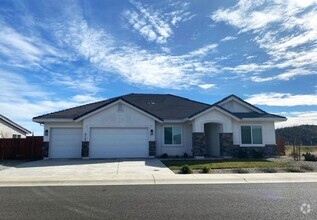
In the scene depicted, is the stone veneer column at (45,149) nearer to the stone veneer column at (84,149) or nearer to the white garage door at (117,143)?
the stone veneer column at (84,149)

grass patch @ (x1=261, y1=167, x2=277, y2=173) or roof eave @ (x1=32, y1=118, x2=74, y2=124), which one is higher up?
roof eave @ (x1=32, y1=118, x2=74, y2=124)

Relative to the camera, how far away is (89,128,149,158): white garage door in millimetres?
23547

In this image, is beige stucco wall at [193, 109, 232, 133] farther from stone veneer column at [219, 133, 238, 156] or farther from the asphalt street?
the asphalt street

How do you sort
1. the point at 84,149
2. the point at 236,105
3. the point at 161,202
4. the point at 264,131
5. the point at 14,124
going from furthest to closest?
the point at 14,124 < the point at 236,105 < the point at 264,131 < the point at 84,149 < the point at 161,202

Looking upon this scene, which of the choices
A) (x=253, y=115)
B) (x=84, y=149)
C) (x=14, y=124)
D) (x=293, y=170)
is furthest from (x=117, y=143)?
(x=14, y=124)

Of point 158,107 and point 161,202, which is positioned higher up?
point 158,107

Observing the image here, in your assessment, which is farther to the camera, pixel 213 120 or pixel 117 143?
pixel 213 120

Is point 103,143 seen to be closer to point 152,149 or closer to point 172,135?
point 152,149

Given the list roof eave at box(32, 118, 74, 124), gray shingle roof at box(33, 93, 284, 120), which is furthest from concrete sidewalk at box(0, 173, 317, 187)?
gray shingle roof at box(33, 93, 284, 120)

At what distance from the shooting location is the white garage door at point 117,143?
23.5 m

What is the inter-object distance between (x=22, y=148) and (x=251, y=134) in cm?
1838

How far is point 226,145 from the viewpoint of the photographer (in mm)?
23922

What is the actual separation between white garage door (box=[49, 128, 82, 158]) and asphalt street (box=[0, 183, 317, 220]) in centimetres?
1293

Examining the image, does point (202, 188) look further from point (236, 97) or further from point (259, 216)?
point (236, 97)
